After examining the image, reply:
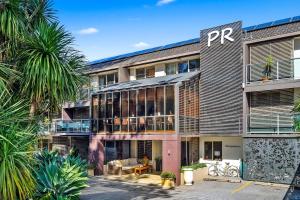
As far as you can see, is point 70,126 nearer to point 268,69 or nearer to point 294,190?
point 268,69

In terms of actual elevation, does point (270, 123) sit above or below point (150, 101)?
below

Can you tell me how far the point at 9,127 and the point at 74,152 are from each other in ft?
80.3

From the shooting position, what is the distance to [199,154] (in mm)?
27781

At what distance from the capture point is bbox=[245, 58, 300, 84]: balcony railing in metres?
23.0

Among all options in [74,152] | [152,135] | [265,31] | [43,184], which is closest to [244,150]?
[152,135]

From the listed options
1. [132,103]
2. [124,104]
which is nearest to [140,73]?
[124,104]

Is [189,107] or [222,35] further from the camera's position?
[222,35]

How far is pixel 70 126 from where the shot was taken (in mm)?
34688

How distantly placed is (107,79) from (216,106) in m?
13.4

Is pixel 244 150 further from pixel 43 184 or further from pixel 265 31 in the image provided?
pixel 43 184

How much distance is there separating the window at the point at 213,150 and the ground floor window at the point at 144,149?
5.14 metres

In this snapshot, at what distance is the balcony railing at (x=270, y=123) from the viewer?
23250 millimetres

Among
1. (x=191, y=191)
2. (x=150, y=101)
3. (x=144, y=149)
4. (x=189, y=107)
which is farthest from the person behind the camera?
(x=144, y=149)

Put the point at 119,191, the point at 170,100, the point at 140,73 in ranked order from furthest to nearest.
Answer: the point at 140,73 → the point at 170,100 → the point at 119,191
